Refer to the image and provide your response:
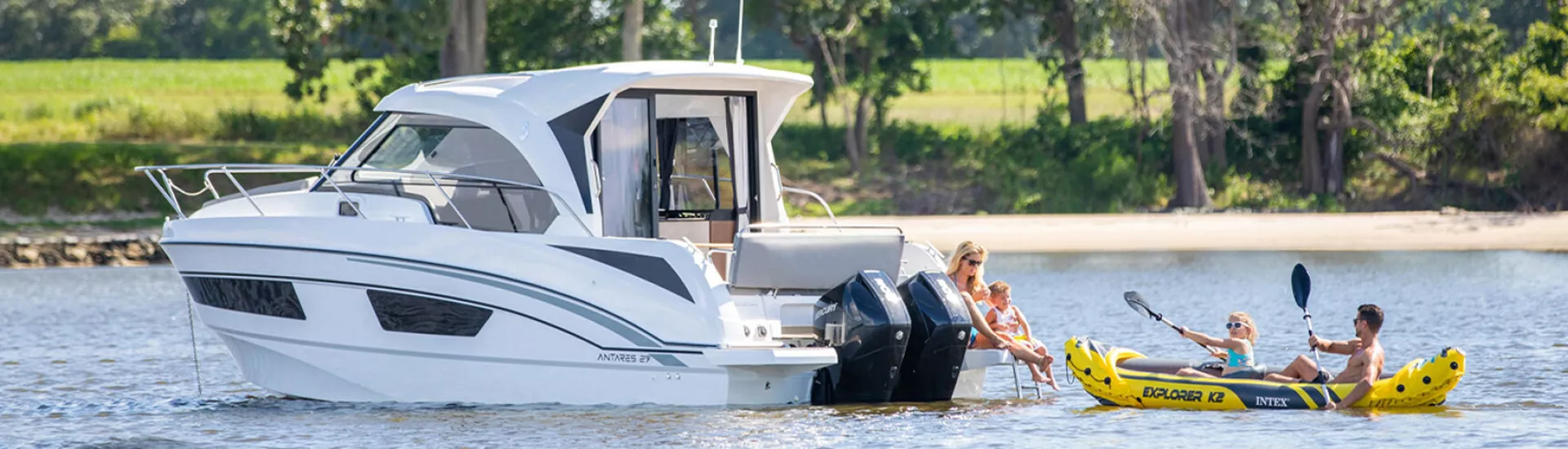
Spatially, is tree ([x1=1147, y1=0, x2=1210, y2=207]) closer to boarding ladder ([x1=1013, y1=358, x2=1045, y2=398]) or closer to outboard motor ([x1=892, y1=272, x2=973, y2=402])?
boarding ladder ([x1=1013, y1=358, x2=1045, y2=398])

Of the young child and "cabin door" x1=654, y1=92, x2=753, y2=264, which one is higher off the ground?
"cabin door" x1=654, y1=92, x2=753, y2=264

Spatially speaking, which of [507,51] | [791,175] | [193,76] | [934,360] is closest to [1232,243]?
[791,175]

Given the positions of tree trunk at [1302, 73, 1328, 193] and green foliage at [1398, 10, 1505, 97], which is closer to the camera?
green foliage at [1398, 10, 1505, 97]

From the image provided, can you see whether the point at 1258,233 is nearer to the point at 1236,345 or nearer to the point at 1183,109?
the point at 1183,109

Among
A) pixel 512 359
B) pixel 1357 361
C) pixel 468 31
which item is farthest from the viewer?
pixel 468 31

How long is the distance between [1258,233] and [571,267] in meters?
19.2

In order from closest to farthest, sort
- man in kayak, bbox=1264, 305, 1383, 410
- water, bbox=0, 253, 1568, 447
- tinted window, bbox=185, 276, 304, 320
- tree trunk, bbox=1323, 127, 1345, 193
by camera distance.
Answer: water, bbox=0, 253, 1568, 447, man in kayak, bbox=1264, 305, 1383, 410, tinted window, bbox=185, 276, 304, 320, tree trunk, bbox=1323, 127, 1345, 193

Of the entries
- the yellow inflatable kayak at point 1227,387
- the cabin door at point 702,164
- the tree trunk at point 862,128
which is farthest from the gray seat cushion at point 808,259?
the tree trunk at point 862,128

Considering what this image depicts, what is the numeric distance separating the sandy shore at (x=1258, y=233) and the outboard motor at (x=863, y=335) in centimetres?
1651

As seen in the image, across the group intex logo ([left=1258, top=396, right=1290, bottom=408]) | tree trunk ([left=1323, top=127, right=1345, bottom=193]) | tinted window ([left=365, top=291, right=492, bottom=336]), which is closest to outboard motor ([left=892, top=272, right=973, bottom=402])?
intex logo ([left=1258, top=396, right=1290, bottom=408])

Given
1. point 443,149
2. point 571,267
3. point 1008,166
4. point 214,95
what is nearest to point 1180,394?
point 571,267

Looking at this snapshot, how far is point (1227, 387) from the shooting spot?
37.4 feet

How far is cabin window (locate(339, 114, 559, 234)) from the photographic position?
37.8ft

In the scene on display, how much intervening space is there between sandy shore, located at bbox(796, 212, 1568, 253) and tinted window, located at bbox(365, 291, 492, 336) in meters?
16.8
